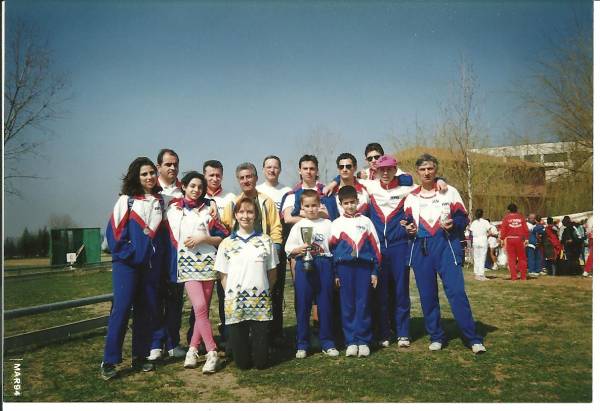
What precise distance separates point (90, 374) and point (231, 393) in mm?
1409

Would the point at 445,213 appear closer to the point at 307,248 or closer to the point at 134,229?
the point at 307,248

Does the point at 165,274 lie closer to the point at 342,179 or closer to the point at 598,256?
the point at 342,179

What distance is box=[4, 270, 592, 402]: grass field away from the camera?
3627 millimetres

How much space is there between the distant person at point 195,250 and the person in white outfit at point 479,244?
8126mm

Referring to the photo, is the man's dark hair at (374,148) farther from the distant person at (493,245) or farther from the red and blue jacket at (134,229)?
the distant person at (493,245)

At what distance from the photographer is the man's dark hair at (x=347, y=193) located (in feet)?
14.4

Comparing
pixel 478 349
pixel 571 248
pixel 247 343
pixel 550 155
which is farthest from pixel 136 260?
pixel 571 248

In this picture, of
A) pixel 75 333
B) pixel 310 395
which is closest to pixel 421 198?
pixel 310 395

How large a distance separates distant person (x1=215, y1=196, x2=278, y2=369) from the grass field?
227 mm

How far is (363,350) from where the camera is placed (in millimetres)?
4301

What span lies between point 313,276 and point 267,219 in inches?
27.7

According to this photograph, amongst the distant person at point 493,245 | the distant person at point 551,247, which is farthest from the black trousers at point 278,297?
the distant person at point 493,245

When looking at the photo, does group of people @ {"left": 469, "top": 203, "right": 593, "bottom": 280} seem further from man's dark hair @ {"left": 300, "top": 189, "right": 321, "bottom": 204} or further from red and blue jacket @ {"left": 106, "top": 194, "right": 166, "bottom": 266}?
red and blue jacket @ {"left": 106, "top": 194, "right": 166, "bottom": 266}

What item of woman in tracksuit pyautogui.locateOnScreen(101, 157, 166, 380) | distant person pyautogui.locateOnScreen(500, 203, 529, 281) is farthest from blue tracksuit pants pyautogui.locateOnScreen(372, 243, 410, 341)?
distant person pyautogui.locateOnScreen(500, 203, 529, 281)
